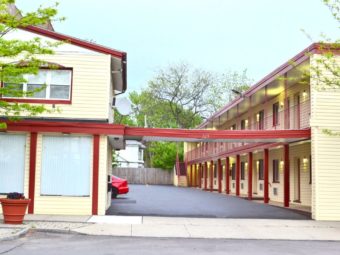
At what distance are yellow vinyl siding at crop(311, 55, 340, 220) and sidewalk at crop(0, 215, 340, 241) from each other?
2.99 ft

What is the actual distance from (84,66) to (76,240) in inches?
292

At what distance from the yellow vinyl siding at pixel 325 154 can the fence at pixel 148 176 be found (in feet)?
134

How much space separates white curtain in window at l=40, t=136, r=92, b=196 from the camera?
17.4m

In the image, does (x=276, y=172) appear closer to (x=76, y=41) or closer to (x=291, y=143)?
(x=291, y=143)

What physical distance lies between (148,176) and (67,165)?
40959mm

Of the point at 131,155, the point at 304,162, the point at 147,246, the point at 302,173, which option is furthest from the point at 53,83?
the point at 131,155

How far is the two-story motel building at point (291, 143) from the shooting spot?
17891mm

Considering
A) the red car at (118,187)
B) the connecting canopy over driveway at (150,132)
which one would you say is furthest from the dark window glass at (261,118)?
the connecting canopy over driveway at (150,132)

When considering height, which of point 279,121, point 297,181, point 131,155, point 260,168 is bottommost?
point 297,181

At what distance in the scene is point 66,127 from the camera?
17297 mm

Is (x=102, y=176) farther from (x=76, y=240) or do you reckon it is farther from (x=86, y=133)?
(x=76, y=240)

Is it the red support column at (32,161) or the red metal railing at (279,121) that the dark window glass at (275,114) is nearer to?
the red metal railing at (279,121)

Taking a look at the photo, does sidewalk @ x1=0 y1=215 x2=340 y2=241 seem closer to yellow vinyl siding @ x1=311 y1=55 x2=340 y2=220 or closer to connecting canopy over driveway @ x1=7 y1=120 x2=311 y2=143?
yellow vinyl siding @ x1=311 y1=55 x2=340 y2=220

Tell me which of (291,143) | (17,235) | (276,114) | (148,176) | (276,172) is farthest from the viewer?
(148,176)
